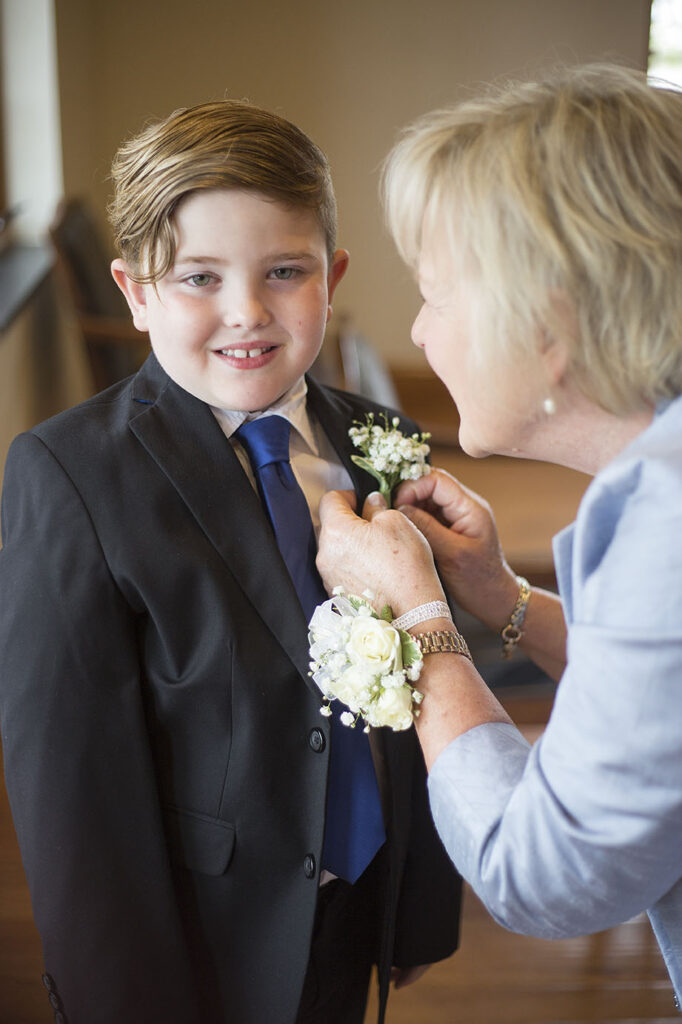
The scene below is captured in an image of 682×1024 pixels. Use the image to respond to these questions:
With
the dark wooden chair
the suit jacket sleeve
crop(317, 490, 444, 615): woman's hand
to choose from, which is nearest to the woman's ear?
crop(317, 490, 444, 615): woman's hand

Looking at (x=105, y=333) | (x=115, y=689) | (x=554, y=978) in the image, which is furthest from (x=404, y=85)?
(x=115, y=689)

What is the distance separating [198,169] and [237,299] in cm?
14

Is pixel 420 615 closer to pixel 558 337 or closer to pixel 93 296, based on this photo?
pixel 558 337

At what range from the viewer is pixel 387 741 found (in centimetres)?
131

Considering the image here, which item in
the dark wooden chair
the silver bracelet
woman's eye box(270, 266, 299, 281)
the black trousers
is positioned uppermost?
woman's eye box(270, 266, 299, 281)

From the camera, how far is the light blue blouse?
2.82 feet

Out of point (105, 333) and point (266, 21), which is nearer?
point (105, 333)

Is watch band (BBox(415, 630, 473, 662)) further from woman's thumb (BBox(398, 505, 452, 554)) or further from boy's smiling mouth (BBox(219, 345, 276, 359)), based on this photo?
boy's smiling mouth (BBox(219, 345, 276, 359))

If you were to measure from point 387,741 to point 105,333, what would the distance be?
101 inches

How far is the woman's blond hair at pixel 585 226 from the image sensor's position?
0.94 meters

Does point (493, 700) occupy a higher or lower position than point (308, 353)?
lower

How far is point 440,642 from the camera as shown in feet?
3.73

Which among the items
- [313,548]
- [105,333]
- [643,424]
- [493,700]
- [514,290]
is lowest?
[105,333]

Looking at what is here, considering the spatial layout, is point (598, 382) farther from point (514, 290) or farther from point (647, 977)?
point (647, 977)
